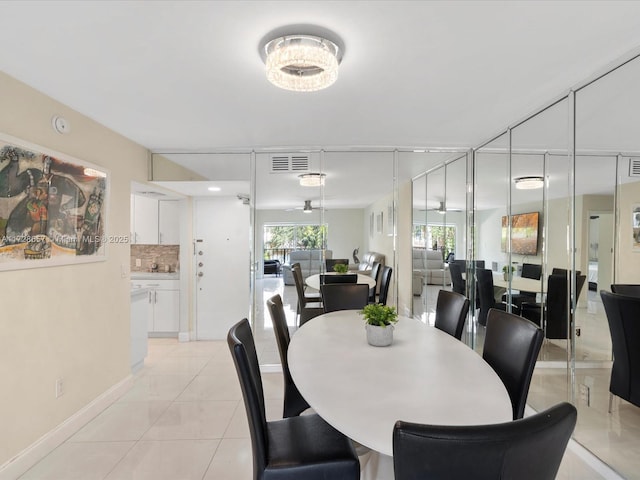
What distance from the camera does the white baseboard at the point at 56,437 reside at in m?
2.09

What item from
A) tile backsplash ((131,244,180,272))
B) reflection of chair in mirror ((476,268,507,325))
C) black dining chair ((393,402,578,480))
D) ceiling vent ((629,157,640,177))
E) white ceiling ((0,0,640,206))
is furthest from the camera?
tile backsplash ((131,244,180,272))

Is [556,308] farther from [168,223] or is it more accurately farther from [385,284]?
[168,223]

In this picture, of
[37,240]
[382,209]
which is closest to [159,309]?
[37,240]

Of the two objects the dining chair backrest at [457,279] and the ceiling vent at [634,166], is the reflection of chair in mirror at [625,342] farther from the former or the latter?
the dining chair backrest at [457,279]

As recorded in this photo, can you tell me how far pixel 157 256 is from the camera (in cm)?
524

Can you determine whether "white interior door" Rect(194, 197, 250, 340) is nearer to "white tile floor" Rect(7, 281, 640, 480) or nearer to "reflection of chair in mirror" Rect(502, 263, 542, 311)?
"white tile floor" Rect(7, 281, 640, 480)

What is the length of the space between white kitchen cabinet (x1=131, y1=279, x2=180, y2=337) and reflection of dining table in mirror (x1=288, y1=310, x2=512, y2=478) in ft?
10.4

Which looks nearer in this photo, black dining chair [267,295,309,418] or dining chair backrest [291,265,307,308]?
black dining chair [267,295,309,418]

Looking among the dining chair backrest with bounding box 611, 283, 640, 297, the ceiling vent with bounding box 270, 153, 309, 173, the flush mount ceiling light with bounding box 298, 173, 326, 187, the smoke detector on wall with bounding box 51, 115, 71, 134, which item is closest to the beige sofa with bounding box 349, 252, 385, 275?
the flush mount ceiling light with bounding box 298, 173, 326, 187

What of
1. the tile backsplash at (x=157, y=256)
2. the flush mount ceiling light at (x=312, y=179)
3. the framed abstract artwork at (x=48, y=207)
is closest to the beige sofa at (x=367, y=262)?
the flush mount ceiling light at (x=312, y=179)

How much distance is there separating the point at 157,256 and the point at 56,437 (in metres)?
3.10

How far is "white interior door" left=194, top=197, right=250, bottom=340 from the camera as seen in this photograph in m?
4.88

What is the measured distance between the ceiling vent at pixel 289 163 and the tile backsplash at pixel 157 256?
86.9 inches

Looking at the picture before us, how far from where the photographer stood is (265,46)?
1.76m
